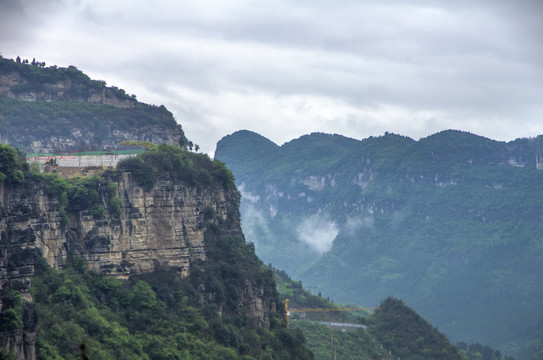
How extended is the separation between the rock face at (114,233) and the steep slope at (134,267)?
0.08 m

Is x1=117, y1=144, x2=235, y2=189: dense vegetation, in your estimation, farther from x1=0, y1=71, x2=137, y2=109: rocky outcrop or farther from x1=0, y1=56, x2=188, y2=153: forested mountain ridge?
x1=0, y1=71, x2=137, y2=109: rocky outcrop

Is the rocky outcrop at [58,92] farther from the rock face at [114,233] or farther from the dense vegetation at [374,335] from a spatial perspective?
the rock face at [114,233]

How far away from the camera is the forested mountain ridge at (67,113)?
126 m

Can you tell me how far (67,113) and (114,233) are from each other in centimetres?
4738

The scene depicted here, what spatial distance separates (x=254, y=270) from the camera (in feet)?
342

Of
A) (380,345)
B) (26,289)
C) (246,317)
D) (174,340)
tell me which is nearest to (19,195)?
(26,289)

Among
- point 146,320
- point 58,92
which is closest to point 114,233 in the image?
point 146,320

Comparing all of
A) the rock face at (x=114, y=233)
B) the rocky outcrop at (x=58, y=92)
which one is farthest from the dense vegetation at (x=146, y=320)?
the rocky outcrop at (x=58, y=92)

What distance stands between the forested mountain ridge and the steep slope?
24.6 meters

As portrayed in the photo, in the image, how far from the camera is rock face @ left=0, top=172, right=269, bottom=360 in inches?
2628

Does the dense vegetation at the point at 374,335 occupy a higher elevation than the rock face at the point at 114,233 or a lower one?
lower

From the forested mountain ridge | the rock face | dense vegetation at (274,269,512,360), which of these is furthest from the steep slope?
dense vegetation at (274,269,512,360)

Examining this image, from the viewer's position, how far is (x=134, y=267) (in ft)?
289

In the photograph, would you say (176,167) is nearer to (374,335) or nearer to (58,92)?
(58,92)
